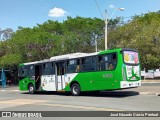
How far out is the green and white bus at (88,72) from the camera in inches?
824

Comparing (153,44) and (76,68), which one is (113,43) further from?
(76,68)

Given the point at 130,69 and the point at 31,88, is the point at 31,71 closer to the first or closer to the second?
the point at 31,88

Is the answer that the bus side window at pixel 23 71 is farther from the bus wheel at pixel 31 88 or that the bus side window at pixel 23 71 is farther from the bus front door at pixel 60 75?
the bus front door at pixel 60 75

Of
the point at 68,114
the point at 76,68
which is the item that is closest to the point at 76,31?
the point at 76,68

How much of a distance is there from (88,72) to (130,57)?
9.67 feet

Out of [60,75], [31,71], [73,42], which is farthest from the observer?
[73,42]

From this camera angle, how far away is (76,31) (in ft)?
170

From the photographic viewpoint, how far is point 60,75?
82.5 feet

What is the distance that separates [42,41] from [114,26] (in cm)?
1654

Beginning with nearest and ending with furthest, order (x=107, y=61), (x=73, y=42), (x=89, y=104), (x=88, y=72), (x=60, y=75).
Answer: (x=89, y=104) < (x=107, y=61) < (x=88, y=72) < (x=60, y=75) < (x=73, y=42)

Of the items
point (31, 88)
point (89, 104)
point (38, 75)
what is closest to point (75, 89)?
point (38, 75)

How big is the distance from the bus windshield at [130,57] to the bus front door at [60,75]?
17.7ft

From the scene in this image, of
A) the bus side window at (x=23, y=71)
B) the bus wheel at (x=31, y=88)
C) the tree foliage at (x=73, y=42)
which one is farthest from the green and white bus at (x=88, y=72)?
the tree foliage at (x=73, y=42)

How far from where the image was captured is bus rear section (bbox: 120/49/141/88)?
20.9m
